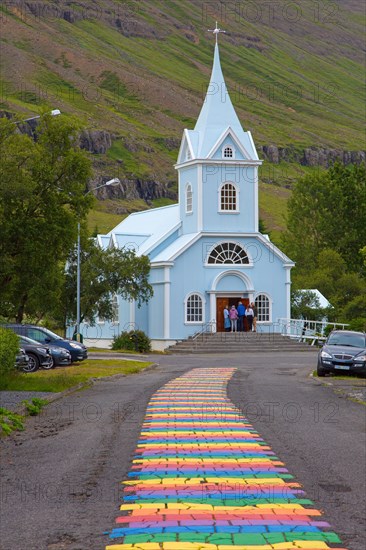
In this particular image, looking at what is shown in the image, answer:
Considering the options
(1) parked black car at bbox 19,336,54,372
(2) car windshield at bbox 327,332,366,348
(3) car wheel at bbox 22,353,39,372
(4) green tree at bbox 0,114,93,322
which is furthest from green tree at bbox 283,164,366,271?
(4) green tree at bbox 0,114,93,322

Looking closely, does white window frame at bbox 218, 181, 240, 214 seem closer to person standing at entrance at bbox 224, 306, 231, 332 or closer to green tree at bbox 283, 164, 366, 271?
person standing at entrance at bbox 224, 306, 231, 332

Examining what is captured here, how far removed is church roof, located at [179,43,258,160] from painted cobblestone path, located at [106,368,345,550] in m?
45.8

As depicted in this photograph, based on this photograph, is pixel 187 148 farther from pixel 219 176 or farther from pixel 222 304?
pixel 222 304

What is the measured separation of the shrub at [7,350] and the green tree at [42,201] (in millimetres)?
3220

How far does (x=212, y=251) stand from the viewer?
6131 cm

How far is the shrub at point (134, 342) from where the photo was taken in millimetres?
56344

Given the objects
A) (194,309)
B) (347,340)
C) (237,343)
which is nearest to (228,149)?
(194,309)

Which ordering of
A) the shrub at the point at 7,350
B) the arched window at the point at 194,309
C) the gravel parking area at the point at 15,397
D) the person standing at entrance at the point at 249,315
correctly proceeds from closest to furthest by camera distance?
the gravel parking area at the point at 15,397
the shrub at the point at 7,350
the person standing at entrance at the point at 249,315
the arched window at the point at 194,309

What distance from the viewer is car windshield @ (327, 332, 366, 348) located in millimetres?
33219

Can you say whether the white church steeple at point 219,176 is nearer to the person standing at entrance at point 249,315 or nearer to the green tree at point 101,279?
the person standing at entrance at point 249,315

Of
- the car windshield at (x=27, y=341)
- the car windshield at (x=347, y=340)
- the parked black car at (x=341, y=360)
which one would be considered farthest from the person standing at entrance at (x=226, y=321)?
the car windshield at (x=27, y=341)

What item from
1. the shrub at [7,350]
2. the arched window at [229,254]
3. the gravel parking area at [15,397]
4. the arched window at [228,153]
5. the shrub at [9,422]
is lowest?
the shrub at [9,422]

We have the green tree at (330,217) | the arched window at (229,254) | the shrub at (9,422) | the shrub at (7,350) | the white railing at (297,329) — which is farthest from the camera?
the green tree at (330,217)

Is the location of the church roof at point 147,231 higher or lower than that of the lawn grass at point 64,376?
higher
